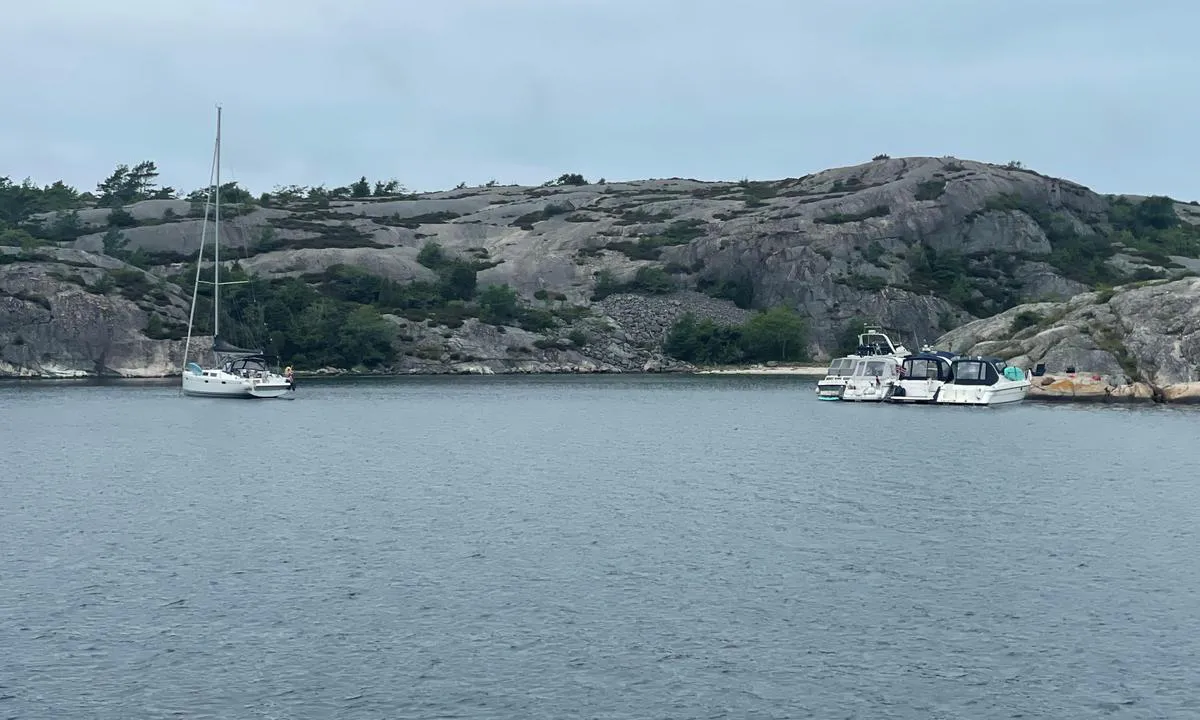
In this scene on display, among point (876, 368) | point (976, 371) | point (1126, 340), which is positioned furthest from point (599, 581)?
point (1126, 340)

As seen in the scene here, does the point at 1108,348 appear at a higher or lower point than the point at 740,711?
higher

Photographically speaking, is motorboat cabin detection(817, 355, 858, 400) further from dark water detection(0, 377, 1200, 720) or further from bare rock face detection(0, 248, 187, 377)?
bare rock face detection(0, 248, 187, 377)

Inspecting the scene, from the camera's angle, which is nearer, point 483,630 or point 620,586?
point 483,630

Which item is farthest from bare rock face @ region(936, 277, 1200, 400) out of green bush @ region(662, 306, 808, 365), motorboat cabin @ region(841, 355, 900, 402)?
green bush @ region(662, 306, 808, 365)

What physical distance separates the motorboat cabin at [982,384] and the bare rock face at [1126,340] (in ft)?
29.5

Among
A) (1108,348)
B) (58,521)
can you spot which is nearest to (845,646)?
(58,521)

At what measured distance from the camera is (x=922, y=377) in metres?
121

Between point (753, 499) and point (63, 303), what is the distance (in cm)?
12851

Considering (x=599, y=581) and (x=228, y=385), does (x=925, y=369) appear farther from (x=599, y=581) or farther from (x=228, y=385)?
(x=599, y=581)

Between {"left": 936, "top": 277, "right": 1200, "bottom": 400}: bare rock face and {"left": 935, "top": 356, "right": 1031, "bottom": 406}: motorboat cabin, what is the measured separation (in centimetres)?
899

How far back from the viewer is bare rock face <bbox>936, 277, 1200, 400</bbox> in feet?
388

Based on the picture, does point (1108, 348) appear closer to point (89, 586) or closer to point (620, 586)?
point (620, 586)

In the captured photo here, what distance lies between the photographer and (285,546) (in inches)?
1644

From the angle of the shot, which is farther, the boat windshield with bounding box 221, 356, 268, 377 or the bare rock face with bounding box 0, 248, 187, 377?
the bare rock face with bounding box 0, 248, 187, 377
